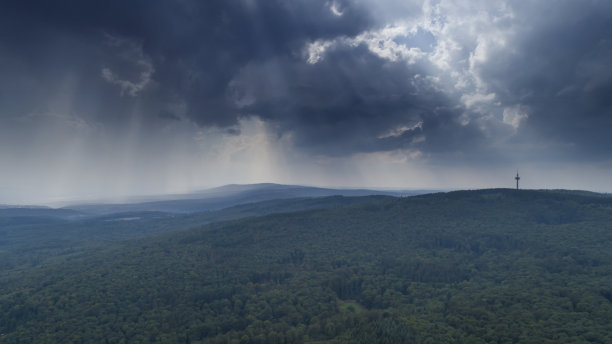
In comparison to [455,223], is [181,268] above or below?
below

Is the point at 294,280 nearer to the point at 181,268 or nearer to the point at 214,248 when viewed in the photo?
the point at 181,268

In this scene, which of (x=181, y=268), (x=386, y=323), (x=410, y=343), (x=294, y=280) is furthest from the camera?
(x=181, y=268)

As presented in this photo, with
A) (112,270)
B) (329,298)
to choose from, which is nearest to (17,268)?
(112,270)

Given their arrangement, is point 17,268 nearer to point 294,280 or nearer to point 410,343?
point 294,280

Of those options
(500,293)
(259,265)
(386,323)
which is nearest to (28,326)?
(259,265)

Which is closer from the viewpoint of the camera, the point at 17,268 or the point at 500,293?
the point at 500,293

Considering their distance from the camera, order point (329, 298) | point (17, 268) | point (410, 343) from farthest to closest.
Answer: point (17, 268)
point (329, 298)
point (410, 343)
